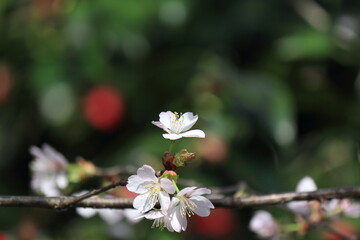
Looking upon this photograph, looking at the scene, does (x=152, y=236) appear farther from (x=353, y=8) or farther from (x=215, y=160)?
(x=353, y=8)

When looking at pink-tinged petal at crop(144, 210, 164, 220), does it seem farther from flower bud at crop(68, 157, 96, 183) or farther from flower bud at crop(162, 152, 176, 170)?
flower bud at crop(68, 157, 96, 183)

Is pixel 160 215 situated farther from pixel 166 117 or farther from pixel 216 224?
pixel 216 224

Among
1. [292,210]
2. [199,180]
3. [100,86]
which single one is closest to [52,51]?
[100,86]

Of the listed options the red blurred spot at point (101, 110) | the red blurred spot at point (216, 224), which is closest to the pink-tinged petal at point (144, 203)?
the red blurred spot at point (216, 224)

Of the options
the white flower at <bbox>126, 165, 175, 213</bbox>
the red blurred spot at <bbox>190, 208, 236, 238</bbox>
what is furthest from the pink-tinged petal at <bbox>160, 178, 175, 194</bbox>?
the red blurred spot at <bbox>190, 208, 236, 238</bbox>

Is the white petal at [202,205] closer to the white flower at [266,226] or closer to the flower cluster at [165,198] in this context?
the flower cluster at [165,198]
